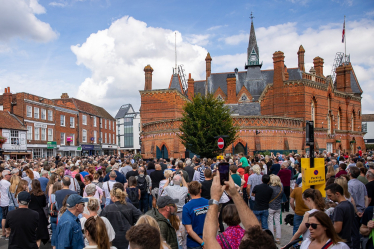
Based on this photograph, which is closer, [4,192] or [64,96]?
[4,192]

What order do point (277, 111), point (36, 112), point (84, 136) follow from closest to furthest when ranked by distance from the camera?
point (36, 112), point (277, 111), point (84, 136)

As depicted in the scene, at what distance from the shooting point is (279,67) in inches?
1427

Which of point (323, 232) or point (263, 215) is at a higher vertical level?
point (323, 232)

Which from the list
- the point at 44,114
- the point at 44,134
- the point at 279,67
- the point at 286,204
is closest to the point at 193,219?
the point at 286,204

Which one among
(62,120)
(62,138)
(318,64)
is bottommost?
(62,138)

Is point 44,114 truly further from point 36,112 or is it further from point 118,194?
point 118,194

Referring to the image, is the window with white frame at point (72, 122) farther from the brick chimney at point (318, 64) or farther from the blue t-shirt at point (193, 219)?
the blue t-shirt at point (193, 219)

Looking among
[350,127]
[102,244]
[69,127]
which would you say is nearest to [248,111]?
[350,127]

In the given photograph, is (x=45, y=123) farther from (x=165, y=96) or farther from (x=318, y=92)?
(x=318, y=92)

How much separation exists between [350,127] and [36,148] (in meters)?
43.6

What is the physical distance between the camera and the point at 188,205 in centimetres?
502

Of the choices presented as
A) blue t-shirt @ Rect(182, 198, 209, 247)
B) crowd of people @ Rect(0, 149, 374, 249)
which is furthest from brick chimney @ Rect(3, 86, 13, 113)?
blue t-shirt @ Rect(182, 198, 209, 247)

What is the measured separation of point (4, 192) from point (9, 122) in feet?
81.6

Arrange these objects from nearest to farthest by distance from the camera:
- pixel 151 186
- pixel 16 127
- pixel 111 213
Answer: pixel 111 213
pixel 151 186
pixel 16 127
